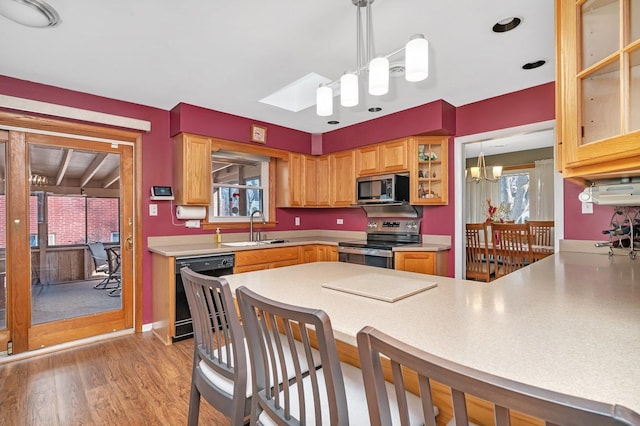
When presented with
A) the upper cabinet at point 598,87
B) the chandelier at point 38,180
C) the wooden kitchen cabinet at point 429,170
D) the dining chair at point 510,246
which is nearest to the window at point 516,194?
the dining chair at point 510,246

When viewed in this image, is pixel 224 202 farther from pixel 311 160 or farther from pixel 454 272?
pixel 454 272

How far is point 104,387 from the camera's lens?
2.23m

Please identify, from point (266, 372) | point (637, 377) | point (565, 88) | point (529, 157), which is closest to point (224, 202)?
point (266, 372)

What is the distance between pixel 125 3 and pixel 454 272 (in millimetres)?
3564

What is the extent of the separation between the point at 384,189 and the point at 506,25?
2006mm

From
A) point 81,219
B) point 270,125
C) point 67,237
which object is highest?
point 270,125

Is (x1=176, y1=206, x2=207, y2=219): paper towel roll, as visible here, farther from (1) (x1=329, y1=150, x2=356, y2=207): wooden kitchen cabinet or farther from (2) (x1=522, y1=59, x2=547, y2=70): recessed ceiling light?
(2) (x1=522, y1=59, x2=547, y2=70): recessed ceiling light

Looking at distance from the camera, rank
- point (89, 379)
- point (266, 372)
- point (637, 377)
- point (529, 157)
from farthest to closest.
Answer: point (529, 157) → point (89, 379) → point (266, 372) → point (637, 377)

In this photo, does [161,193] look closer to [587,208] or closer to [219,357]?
[219,357]

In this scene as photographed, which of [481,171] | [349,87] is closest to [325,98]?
[349,87]

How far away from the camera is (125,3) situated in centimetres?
178

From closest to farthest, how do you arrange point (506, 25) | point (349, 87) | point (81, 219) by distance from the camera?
1. point (349, 87)
2. point (506, 25)
3. point (81, 219)

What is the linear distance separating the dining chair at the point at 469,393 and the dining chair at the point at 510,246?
3.32 metres

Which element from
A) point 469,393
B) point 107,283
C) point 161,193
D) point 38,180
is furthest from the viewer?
point 161,193
